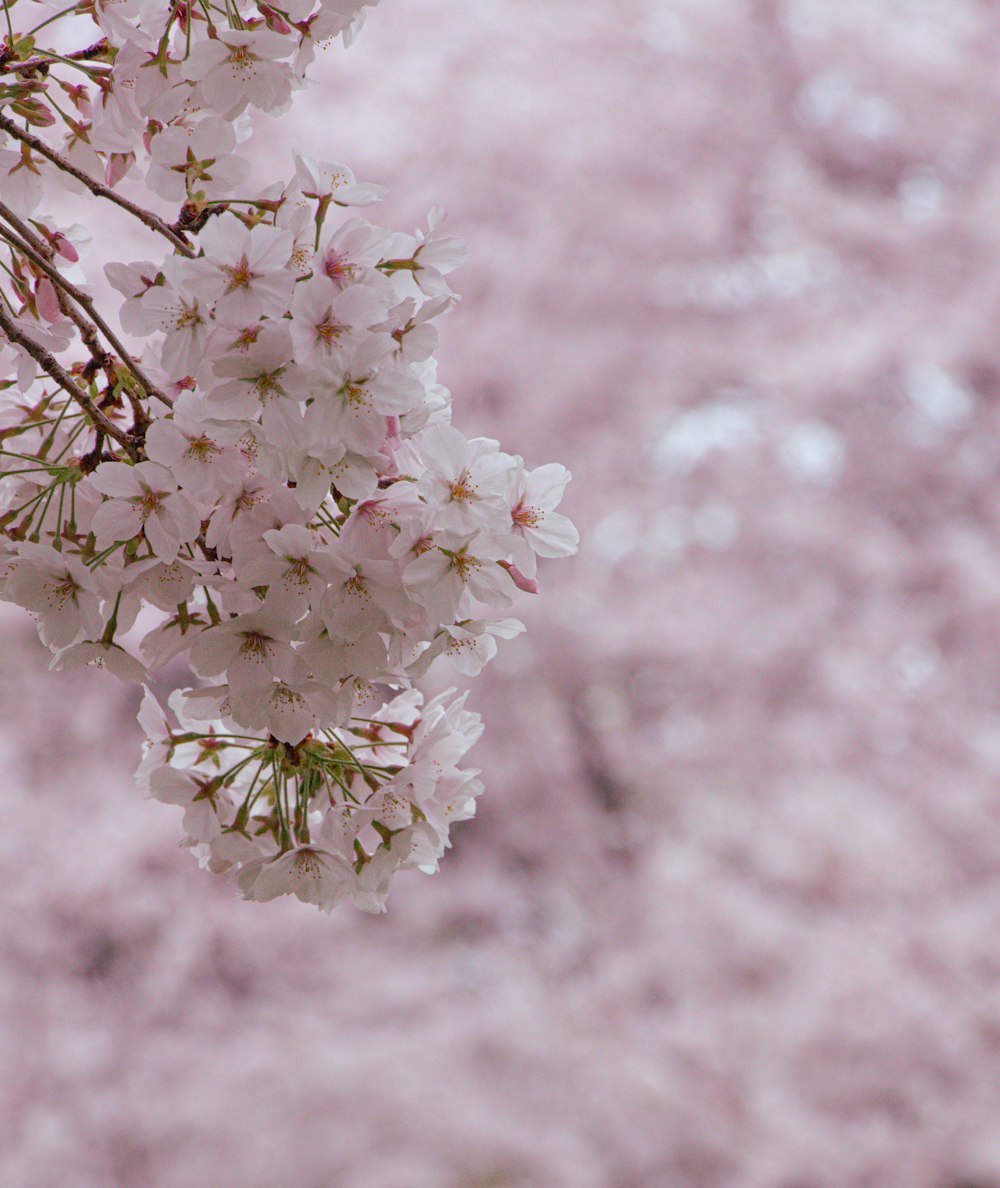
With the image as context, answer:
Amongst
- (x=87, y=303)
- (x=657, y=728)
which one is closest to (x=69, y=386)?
(x=87, y=303)

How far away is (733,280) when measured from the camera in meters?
3.11

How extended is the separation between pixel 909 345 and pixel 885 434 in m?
0.27

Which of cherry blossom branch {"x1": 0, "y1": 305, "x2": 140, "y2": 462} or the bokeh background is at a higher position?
the bokeh background

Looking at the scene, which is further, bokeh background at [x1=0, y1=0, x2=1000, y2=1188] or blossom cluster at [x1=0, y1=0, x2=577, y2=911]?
bokeh background at [x1=0, y1=0, x2=1000, y2=1188]

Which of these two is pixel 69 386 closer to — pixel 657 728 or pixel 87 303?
pixel 87 303

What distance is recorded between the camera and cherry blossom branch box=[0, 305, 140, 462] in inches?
19.9

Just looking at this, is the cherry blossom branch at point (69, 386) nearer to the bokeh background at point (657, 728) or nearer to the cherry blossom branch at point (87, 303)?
the cherry blossom branch at point (87, 303)

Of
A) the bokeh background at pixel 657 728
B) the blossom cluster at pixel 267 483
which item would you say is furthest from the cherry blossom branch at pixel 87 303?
the bokeh background at pixel 657 728

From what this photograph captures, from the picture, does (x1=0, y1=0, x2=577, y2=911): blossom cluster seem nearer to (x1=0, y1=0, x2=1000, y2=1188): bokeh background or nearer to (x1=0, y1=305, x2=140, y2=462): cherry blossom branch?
(x1=0, y1=305, x2=140, y2=462): cherry blossom branch

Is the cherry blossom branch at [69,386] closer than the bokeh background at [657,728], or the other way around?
the cherry blossom branch at [69,386]

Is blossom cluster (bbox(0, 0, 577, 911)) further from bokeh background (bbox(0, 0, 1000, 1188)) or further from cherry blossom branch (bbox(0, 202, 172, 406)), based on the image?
bokeh background (bbox(0, 0, 1000, 1188))

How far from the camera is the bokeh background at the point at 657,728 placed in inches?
93.0

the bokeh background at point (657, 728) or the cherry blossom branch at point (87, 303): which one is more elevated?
the bokeh background at point (657, 728)

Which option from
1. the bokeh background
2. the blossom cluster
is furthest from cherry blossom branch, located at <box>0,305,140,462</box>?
the bokeh background
